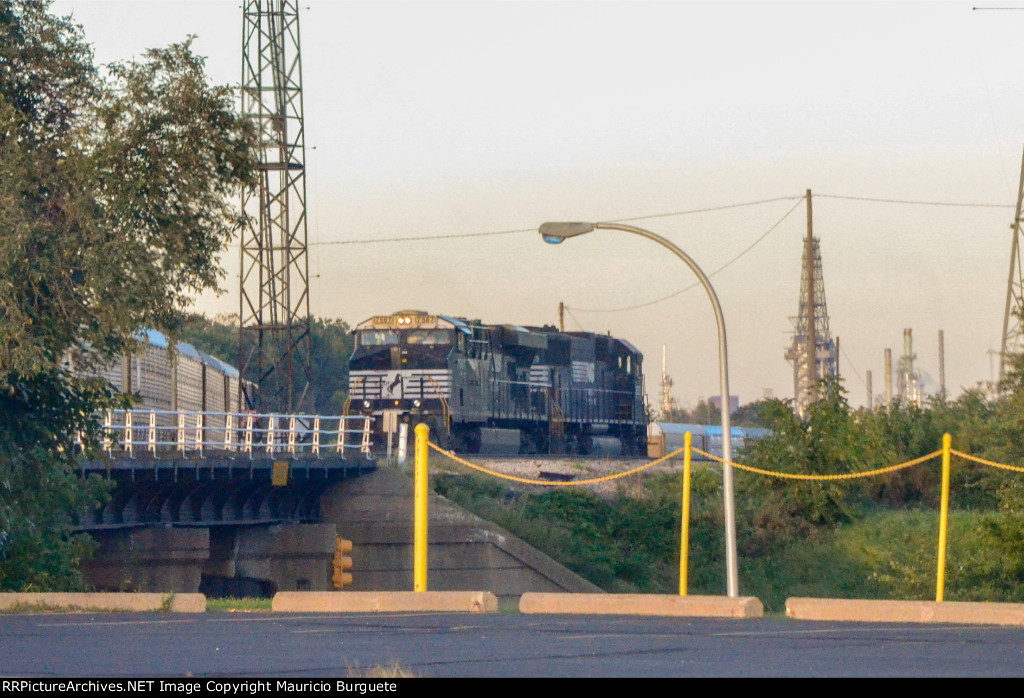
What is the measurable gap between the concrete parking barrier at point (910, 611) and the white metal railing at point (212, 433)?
11589 millimetres

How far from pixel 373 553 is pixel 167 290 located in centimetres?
1702

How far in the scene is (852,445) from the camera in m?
37.0

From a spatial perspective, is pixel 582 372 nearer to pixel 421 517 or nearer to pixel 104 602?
pixel 421 517

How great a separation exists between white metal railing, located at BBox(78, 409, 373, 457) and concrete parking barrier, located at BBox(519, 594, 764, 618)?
30.5 ft

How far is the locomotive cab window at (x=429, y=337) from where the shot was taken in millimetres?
39656

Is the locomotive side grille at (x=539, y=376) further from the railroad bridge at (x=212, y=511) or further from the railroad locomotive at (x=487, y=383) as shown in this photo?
the railroad bridge at (x=212, y=511)

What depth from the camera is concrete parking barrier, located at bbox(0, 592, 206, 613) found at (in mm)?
13180

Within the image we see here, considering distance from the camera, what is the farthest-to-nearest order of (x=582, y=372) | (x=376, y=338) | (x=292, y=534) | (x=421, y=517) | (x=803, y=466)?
(x=582, y=372) → (x=376, y=338) → (x=803, y=466) → (x=292, y=534) → (x=421, y=517)

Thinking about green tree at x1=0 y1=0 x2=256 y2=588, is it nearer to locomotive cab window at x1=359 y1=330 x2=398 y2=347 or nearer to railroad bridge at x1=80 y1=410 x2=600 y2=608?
railroad bridge at x1=80 y1=410 x2=600 y2=608

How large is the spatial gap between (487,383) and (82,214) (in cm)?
2493

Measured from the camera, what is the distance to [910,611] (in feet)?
38.6

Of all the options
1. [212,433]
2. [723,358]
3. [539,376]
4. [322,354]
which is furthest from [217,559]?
[322,354]

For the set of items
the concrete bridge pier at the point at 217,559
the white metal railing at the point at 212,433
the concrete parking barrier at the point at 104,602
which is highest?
the white metal railing at the point at 212,433

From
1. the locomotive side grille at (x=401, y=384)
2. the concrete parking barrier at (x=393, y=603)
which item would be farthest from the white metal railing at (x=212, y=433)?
the concrete parking barrier at (x=393, y=603)
